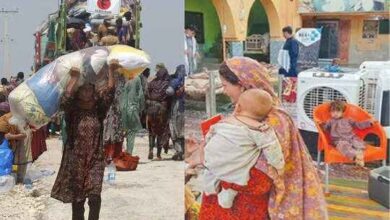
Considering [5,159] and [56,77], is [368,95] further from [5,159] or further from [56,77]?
[5,159]

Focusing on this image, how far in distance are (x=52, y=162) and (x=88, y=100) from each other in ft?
2.79

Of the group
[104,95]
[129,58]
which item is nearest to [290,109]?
[129,58]

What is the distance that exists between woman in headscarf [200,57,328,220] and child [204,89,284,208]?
0.08 ft

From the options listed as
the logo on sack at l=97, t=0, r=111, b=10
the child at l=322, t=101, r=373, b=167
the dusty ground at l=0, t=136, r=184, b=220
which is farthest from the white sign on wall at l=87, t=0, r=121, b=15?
the child at l=322, t=101, r=373, b=167

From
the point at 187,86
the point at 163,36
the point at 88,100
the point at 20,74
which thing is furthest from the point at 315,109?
the point at 20,74

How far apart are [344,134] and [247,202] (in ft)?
1.02

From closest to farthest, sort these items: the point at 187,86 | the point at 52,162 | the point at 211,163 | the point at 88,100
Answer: the point at 211,163 < the point at 187,86 < the point at 88,100 < the point at 52,162

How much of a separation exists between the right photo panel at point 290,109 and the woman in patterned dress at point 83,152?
0.56m

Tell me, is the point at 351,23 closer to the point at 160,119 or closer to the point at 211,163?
the point at 211,163

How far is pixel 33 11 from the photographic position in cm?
236

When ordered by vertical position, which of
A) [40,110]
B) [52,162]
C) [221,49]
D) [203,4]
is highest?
[203,4]

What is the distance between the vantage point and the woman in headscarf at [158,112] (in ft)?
7.02

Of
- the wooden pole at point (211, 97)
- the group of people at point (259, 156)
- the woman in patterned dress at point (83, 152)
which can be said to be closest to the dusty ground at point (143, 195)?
the woman in patterned dress at point (83, 152)

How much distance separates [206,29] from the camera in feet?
5.31
